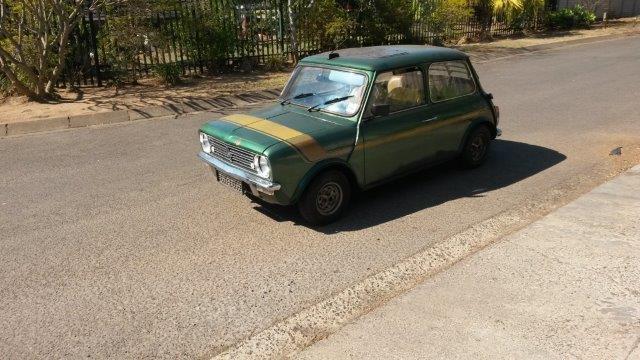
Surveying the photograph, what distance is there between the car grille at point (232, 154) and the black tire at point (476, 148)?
2824 mm

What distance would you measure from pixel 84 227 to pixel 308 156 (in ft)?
7.64

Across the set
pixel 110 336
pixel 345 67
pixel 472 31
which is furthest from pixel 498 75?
pixel 110 336

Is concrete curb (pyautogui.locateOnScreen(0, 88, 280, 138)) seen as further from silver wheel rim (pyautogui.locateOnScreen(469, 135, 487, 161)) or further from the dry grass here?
silver wheel rim (pyautogui.locateOnScreen(469, 135, 487, 161))

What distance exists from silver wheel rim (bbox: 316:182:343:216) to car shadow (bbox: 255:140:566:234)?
156mm


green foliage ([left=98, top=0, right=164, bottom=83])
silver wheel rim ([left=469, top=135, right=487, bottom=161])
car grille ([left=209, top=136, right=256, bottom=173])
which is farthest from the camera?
green foliage ([left=98, top=0, right=164, bottom=83])

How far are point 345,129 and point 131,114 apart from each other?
19.6ft

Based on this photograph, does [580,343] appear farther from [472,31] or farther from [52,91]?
[472,31]

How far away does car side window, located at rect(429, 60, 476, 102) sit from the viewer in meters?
5.80

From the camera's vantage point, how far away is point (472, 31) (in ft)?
67.0

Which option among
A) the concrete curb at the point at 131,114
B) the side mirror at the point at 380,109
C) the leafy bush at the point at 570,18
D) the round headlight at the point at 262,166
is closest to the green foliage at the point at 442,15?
the leafy bush at the point at 570,18

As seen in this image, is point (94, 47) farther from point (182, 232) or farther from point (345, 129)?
point (345, 129)

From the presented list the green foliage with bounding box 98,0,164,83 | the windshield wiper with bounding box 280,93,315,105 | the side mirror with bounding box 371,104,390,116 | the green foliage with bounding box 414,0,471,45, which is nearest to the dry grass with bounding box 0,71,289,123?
the green foliage with bounding box 98,0,164,83

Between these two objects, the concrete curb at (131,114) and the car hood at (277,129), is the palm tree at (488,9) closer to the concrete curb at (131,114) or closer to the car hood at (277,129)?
the concrete curb at (131,114)

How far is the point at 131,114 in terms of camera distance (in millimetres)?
9641
